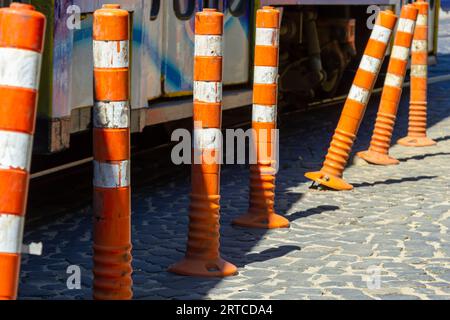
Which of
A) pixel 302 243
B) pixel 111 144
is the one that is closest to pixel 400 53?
pixel 302 243

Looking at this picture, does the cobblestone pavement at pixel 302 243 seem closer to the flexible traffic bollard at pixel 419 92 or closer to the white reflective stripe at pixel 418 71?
the flexible traffic bollard at pixel 419 92

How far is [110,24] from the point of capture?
5.05 metres

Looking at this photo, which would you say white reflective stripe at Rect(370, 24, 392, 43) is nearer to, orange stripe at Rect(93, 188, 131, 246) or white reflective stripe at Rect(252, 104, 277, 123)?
white reflective stripe at Rect(252, 104, 277, 123)

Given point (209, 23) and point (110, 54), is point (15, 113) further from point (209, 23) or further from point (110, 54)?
point (209, 23)

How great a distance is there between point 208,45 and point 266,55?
1.30m

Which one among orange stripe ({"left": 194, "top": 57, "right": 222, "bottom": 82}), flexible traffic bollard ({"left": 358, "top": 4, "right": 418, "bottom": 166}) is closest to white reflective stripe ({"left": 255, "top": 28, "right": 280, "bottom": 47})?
orange stripe ({"left": 194, "top": 57, "right": 222, "bottom": 82})

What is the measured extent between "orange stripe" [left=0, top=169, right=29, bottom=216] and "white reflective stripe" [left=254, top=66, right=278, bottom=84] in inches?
155

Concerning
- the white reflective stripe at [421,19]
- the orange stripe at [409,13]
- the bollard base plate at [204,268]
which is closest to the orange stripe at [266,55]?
the bollard base plate at [204,268]

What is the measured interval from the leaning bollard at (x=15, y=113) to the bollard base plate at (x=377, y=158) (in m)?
7.34

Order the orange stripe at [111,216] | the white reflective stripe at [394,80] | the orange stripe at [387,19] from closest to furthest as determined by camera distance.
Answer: the orange stripe at [111,216]
the orange stripe at [387,19]
the white reflective stripe at [394,80]

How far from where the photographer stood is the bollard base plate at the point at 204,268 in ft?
20.9
